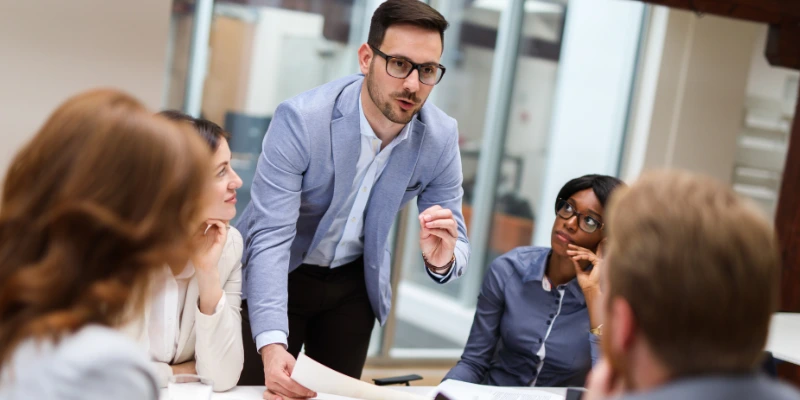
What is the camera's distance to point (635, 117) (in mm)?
5445

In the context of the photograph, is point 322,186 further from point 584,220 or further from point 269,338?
point 584,220

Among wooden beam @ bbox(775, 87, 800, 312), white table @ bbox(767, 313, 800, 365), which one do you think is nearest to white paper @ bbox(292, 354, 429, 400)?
white table @ bbox(767, 313, 800, 365)

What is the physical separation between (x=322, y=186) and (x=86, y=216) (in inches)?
59.6

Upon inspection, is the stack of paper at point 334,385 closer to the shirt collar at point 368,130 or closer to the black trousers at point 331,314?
the black trousers at point 331,314

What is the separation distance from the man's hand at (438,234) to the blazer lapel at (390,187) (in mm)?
229

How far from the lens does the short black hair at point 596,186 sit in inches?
111

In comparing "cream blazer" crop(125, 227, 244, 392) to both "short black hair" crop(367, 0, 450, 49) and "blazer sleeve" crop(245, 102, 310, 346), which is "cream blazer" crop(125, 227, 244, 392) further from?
"short black hair" crop(367, 0, 450, 49)

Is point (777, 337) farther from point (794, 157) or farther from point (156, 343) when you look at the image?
point (156, 343)

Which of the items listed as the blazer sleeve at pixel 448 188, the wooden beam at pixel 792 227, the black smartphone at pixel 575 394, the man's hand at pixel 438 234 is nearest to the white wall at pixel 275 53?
the blazer sleeve at pixel 448 188

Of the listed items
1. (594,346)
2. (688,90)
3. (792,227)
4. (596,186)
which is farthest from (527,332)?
(688,90)

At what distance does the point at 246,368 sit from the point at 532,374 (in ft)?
3.29

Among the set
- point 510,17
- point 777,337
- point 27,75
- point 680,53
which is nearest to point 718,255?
point 777,337

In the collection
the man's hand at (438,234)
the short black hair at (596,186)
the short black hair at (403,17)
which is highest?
the short black hair at (403,17)

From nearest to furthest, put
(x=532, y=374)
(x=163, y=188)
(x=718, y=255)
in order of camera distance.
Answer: (x=718, y=255) < (x=163, y=188) < (x=532, y=374)
